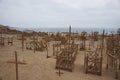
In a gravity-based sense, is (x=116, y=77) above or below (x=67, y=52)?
below

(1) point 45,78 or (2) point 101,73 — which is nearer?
(1) point 45,78

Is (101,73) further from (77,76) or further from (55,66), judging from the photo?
(55,66)

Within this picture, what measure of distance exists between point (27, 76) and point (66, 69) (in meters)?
4.04

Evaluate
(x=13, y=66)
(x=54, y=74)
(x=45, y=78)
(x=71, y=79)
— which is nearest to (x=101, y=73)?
(x=71, y=79)

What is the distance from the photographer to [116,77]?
14.3m

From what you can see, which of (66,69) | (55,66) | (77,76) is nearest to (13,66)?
(55,66)

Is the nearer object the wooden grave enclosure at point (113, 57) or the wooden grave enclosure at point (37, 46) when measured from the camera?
the wooden grave enclosure at point (113, 57)

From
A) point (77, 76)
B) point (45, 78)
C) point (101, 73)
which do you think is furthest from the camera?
point (101, 73)

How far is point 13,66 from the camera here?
52.2 ft

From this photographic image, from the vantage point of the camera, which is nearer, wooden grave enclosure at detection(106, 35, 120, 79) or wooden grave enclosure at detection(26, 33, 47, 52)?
wooden grave enclosure at detection(106, 35, 120, 79)

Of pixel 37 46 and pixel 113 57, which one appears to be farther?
pixel 37 46

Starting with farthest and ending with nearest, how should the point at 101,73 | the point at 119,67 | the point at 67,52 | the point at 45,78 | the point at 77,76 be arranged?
1. the point at 67,52
2. the point at 119,67
3. the point at 101,73
4. the point at 77,76
5. the point at 45,78

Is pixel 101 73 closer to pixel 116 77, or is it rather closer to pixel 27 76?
pixel 116 77

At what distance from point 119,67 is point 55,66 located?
6.58 meters
